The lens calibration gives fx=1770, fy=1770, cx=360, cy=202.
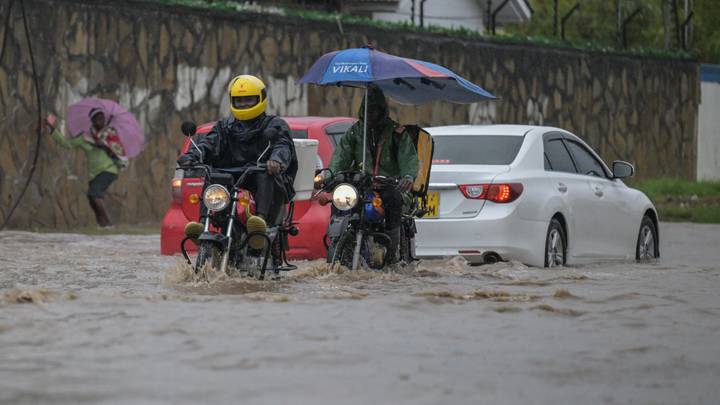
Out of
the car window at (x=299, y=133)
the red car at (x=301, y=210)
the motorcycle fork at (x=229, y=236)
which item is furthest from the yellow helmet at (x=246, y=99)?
the car window at (x=299, y=133)

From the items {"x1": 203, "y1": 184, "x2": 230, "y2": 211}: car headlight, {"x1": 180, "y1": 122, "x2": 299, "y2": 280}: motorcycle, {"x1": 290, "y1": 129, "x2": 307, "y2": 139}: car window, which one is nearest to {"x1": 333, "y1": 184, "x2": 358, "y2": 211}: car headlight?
{"x1": 180, "y1": 122, "x2": 299, "y2": 280}: motorcycle

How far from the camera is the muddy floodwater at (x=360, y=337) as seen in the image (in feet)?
25.1

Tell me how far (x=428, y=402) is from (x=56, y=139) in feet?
52.6

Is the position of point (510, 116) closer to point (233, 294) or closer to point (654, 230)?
point (654, 230)

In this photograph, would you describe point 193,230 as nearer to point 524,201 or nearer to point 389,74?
point 389,74

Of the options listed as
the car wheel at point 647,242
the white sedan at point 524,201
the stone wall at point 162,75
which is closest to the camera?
the white sedan at point 524,201

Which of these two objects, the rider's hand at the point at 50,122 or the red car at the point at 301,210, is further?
the rider's hand at the point at 50,122

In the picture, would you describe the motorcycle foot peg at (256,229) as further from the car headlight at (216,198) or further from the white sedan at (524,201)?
the white sedan at (524,201)

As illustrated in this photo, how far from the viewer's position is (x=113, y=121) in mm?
23234

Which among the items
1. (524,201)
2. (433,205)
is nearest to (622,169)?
(524,201)

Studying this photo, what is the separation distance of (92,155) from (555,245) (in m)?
9.03

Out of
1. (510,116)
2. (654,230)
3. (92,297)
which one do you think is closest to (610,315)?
(92,297)

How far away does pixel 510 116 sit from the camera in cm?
3206

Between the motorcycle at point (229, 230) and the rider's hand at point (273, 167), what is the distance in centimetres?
16
